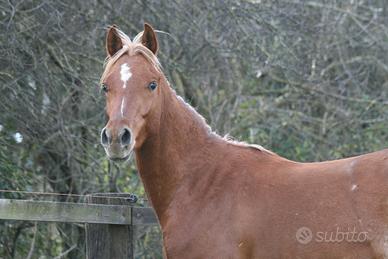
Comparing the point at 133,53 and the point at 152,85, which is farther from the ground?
the point at 133,53

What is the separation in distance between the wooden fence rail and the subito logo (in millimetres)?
1424

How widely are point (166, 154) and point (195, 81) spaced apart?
4.80 metres

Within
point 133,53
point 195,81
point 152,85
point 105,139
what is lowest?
point 105,139

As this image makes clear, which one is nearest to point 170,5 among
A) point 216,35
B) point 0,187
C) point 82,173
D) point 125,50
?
point 216,35

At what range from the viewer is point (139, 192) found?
30.6 ft

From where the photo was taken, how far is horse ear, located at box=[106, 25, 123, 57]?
15.7 feet

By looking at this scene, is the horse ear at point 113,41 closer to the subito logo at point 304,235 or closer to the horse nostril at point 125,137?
the horse nostril at point 125,137

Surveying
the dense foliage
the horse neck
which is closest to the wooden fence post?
the horse neck

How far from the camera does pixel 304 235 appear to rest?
4195 millimetres

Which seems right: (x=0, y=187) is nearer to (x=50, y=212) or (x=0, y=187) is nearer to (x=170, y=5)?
(x=50, y=212)

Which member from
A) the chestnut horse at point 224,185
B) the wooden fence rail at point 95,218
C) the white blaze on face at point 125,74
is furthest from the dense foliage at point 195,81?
the white blaze on face at point 125,74

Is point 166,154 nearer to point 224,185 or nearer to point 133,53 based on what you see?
point 224,185

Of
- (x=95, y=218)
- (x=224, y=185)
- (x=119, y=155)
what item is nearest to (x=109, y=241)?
(x=95, y=218)

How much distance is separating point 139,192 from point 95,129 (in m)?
1.31
